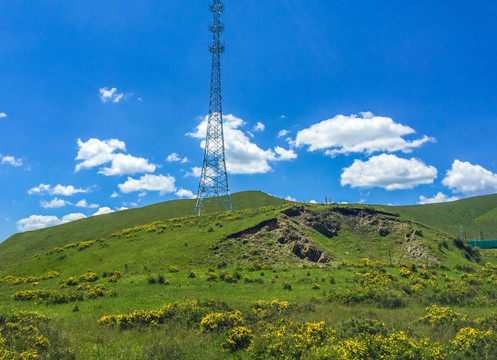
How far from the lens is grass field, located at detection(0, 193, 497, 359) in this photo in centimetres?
1299

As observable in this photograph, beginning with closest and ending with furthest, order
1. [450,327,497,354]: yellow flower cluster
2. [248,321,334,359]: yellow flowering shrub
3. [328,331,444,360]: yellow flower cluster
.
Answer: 1. [328,331,444,360]: yellow flower cluster
2. [248,321,334,359]: yellow flowering shrub
3. [450,327,497,354]: yellow flower cluster

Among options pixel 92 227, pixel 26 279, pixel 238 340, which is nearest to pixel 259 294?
pixel 238 340

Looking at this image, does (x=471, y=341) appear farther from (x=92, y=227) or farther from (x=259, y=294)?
(x=92, y=227)

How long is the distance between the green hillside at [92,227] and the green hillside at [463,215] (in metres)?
76.2

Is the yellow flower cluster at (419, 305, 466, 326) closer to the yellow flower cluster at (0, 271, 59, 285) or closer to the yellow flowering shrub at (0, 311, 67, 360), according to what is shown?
the yellow flowering shrub at (0, 311, 67, 360)

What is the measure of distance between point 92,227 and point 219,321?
121m

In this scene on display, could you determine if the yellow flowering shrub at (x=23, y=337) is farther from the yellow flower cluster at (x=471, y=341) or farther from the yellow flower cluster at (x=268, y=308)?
the yellow flower cluster at (x=471, y=341)

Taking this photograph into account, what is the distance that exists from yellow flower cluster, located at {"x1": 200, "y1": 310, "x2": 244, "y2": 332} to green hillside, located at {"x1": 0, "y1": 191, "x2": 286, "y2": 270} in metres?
91.5

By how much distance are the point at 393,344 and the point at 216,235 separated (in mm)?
44297

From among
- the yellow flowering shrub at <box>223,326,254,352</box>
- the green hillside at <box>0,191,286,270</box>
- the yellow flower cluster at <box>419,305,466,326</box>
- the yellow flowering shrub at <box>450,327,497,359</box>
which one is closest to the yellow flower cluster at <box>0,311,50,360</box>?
the yellow flowering shrub at <box>223,326,254,352</box>

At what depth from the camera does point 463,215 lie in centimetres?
15762

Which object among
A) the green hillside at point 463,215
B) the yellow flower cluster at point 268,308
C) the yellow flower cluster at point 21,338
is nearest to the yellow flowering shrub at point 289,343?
the yellow flower cluster at point 268,308

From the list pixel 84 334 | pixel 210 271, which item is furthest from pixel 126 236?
pixel 84 334

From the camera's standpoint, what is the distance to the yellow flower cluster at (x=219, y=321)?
16.2 meters
